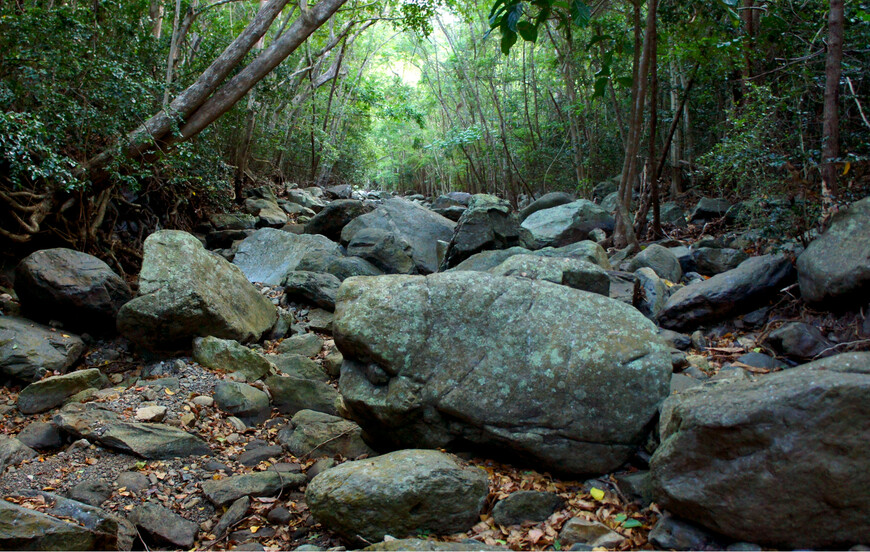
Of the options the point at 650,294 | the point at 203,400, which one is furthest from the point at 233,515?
the point at 650,294

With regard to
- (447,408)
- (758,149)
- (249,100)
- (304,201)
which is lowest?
(447,408)

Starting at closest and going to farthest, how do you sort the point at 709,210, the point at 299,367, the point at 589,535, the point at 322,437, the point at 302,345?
the point at 589,535, the point at 322,437, the point at 299,367, the point at 302,345, the point at 709,210

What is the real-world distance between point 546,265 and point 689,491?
2.85 m

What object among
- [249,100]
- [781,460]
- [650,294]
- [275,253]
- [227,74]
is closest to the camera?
[781,460]

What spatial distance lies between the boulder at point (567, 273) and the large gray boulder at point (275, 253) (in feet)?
12.4

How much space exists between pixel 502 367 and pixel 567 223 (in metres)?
6.63

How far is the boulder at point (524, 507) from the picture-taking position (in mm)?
3102

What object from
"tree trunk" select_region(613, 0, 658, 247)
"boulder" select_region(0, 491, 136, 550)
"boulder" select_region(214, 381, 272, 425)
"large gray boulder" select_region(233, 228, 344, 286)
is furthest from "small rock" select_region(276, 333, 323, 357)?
"tree trunk" select_region(613, 0, 658, 247)

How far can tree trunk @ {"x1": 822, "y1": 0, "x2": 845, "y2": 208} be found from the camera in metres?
4.90

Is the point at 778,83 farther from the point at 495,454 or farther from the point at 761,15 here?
the point at 495,454

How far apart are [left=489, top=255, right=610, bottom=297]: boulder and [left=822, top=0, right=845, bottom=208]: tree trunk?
1966mm

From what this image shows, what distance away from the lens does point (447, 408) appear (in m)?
3.60

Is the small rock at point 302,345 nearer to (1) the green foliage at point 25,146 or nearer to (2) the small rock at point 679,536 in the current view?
(1) the green foliage at point 25,146

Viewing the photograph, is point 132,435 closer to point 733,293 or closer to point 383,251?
point 383,251
